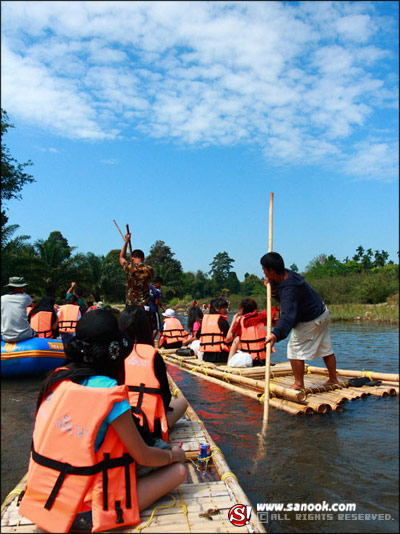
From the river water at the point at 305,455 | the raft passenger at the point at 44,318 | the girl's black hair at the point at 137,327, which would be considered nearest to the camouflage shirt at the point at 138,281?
the river water at the point at 305,455

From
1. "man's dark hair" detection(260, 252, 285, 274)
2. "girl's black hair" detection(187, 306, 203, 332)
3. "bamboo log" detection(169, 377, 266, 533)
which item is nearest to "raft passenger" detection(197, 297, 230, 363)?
"girl's black hair" detection(187, 306, 203, 332)

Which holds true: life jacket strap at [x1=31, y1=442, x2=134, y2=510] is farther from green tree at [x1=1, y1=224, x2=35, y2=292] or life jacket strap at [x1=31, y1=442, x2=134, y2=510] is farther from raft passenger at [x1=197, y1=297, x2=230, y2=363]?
green tree at [x1=1, y1=224, x2=35, y2=292]

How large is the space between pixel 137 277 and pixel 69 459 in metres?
4.56

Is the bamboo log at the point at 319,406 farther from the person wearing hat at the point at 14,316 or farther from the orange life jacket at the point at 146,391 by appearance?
the person wearing hat at the point at 14,316

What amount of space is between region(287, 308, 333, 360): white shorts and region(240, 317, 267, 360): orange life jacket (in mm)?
1951

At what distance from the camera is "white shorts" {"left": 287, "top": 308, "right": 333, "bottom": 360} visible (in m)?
4.86

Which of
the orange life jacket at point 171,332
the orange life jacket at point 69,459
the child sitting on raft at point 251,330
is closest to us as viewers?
the orange life jacket at point 69,459

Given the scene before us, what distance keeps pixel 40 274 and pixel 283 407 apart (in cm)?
2068

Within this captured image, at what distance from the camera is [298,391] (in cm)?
468

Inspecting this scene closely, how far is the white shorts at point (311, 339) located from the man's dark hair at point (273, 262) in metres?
0.73

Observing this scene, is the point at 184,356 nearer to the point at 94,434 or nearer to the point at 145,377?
the point at 145,377

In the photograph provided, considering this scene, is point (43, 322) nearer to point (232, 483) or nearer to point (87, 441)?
point (232, 483)

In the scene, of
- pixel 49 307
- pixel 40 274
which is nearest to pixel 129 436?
pixel 49 307

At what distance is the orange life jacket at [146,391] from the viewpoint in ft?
9.19
